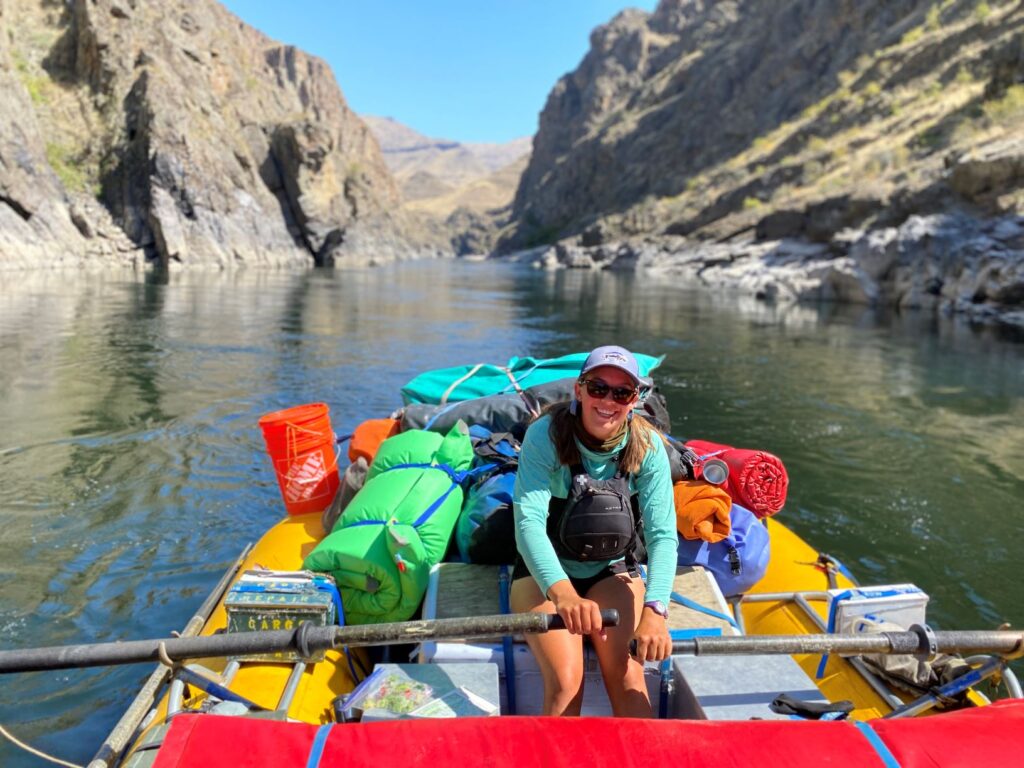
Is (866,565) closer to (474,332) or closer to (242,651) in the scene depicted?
(242,651)

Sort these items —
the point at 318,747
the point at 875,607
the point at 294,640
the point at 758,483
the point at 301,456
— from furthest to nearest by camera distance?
the point at 301,456
the point at 758,483
the point at 875,607
the point at 294,640
the point at 318,747

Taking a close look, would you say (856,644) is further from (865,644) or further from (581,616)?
(581,616)

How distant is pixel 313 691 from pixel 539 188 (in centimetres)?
16454

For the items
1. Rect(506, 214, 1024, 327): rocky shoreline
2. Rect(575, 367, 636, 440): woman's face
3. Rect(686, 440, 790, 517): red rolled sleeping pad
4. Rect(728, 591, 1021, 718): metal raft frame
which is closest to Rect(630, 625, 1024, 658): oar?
Rect(728, 591, 1021, 718): metal raft frame

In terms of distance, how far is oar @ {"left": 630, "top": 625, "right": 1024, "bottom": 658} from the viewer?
2.91 m

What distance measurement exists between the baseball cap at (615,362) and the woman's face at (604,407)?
0.03 meters

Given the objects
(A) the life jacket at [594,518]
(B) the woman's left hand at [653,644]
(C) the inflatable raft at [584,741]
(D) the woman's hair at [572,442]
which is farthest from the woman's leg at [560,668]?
(D) the woman's hair at [572,442]

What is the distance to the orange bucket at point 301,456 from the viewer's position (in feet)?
18.9

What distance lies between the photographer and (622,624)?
350 cm

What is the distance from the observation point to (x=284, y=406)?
12367 mm

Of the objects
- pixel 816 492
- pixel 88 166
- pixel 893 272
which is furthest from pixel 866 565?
pixel 88 166

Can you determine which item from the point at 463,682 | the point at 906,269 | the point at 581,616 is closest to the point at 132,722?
the point at 463,682

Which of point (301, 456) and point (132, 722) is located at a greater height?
point (301, 456)

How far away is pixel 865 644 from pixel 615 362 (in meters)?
1.71
